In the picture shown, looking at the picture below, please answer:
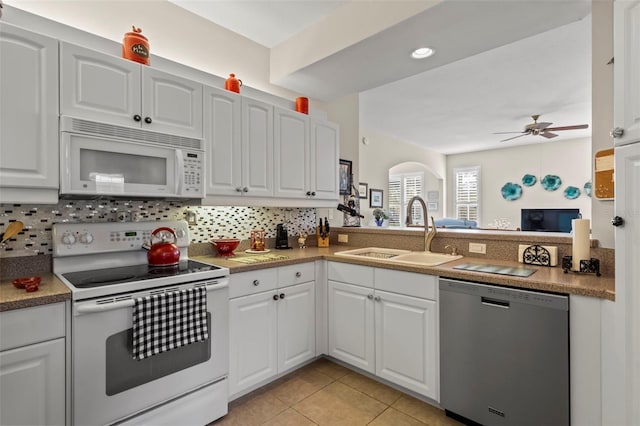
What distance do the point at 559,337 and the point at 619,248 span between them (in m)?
0.48

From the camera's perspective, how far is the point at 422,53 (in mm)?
2287

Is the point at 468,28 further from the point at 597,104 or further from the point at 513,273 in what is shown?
the point at 513,273

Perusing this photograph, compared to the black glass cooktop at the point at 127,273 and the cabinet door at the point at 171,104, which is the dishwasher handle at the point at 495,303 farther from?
the cabinet door at the point at 171,104

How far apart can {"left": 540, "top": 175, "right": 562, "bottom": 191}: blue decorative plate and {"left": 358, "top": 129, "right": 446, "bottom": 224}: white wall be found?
258 centimetres

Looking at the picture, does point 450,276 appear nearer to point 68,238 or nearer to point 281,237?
point 281,237

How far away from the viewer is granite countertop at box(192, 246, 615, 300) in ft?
4.63

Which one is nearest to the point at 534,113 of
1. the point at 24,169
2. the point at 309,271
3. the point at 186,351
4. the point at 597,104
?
the point at 597,104

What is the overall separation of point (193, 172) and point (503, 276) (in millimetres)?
1850

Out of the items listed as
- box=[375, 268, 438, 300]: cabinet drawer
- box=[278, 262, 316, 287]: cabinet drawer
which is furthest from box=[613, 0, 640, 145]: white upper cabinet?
box=[278, 262, 316, 287]: cabinet drawer

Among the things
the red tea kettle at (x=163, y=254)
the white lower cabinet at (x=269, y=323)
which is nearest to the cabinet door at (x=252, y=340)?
the white lower cabinet at (x=269, y=323)

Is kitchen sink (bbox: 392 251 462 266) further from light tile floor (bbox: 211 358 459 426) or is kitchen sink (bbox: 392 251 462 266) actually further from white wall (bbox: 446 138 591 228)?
white wall (bbox: 446 138 591 228)

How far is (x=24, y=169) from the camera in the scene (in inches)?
56.4

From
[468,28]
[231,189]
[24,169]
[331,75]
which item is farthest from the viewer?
[331,75]

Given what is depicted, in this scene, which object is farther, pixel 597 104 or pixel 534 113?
pixel 534 113
